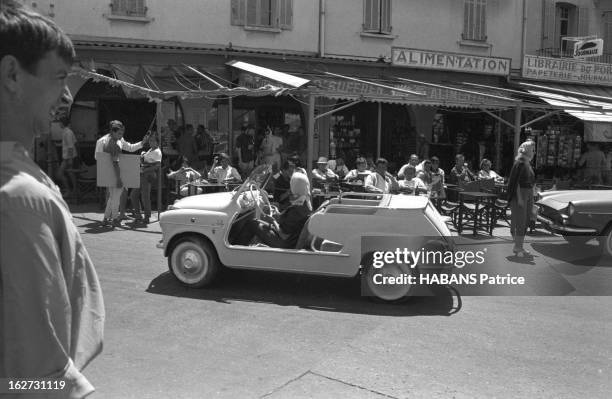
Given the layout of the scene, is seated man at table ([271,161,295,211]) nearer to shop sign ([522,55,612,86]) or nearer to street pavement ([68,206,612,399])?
street pavement ([68,206,612,399])

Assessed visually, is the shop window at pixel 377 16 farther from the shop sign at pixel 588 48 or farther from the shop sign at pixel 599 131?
the shop sign at pixel 599 131

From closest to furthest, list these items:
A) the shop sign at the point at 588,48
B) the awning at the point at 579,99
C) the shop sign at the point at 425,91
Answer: the shop sign at the point at 425,91 → the awning at the point at 579,99 → the shop sign at the point at 588,48

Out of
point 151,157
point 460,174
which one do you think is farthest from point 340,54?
point 151,157

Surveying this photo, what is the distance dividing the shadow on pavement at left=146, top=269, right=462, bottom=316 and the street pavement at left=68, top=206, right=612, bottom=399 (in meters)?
0.02

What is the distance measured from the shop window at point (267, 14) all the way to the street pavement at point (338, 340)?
9.59 m

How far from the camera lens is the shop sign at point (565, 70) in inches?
695

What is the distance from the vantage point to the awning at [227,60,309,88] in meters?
10.6

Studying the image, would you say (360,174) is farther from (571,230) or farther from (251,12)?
(251,12)

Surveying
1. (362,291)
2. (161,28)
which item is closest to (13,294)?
(362,291)

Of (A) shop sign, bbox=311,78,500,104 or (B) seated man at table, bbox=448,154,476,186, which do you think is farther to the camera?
(B) seated man at table, bbox=448,154,476,186

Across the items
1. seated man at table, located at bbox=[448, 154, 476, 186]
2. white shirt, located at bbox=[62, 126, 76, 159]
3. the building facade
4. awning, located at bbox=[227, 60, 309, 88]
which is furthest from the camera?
the building facade

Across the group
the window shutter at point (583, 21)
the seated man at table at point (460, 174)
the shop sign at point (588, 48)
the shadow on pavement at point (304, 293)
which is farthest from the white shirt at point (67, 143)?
the window shutter at point (583, 21)

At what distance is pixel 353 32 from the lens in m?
16.4

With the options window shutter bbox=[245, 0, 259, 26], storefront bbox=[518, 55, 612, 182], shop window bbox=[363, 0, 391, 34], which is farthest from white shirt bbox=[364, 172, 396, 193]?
storefront bbox=[518, 55, 612, 182]
